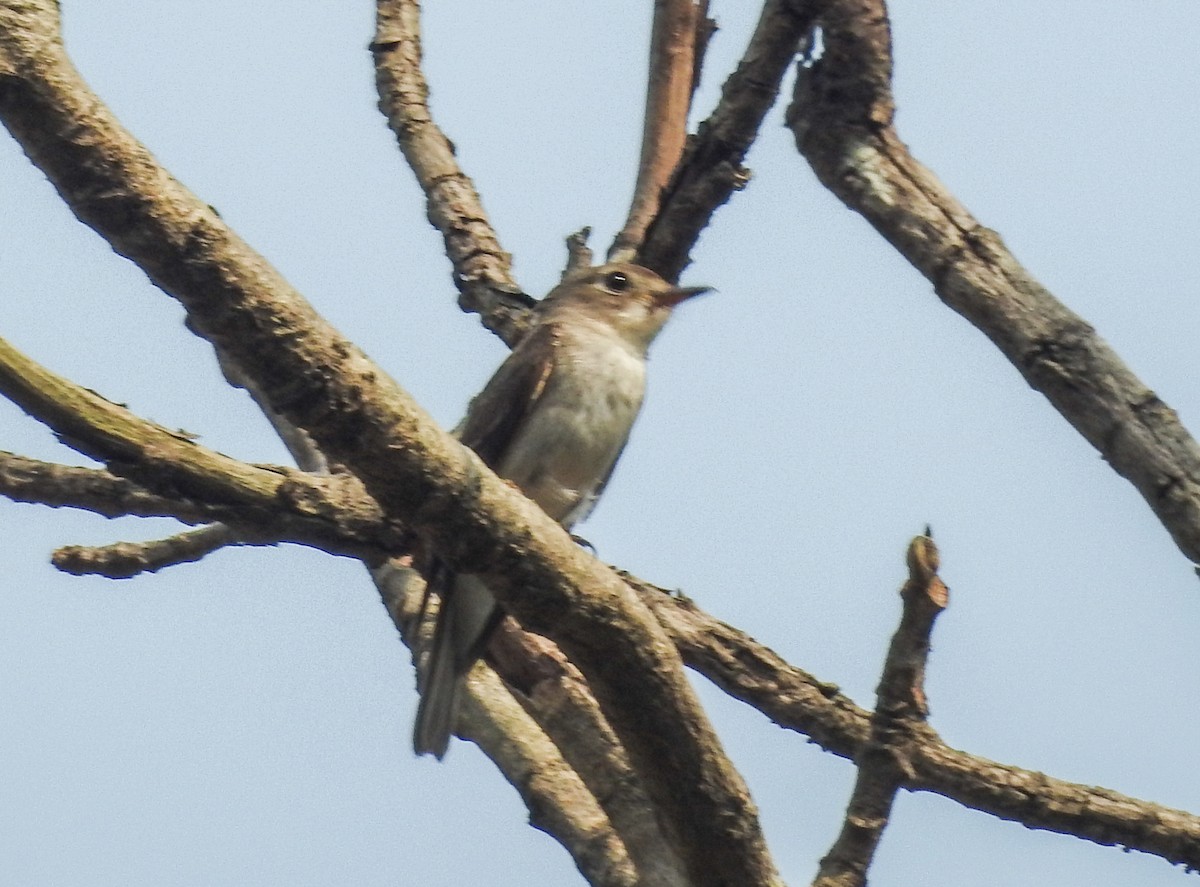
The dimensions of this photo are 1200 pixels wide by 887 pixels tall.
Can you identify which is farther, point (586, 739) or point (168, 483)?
point (586, 739)

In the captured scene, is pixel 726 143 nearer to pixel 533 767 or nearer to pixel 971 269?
pixel 971 269

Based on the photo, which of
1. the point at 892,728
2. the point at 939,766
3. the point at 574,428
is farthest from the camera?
the point at 574,428

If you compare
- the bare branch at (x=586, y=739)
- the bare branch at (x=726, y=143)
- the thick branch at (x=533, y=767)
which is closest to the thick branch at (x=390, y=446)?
the bare branch at (x=586, y=739)

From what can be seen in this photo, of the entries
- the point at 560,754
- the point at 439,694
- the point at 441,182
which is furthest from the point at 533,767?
the point at 441,182

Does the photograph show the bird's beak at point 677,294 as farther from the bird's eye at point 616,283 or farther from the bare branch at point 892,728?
the bare branch at point 892,728

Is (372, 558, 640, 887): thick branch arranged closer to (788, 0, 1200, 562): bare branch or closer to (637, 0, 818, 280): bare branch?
(637, 0, 818, 280): bare branch

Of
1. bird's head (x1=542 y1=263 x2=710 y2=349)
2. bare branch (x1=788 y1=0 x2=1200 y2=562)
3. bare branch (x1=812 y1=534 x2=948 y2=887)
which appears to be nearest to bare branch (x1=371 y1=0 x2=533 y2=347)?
bird's head (x1=542 y1=263 x2=710 y2=349)
